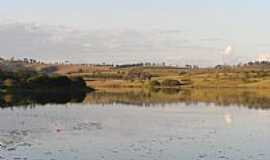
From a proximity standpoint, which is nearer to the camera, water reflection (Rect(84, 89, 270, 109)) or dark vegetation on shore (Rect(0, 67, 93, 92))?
water reflection (Rect(84, 89, 270, 109))

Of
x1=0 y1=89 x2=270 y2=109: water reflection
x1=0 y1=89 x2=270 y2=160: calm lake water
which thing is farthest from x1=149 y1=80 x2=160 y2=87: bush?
x1=0 y1=89 x2=270 y2=160: calm lake water

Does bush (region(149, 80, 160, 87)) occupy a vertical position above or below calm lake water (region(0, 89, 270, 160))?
below

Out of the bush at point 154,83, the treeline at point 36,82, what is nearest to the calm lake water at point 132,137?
the treeline at point 36,82

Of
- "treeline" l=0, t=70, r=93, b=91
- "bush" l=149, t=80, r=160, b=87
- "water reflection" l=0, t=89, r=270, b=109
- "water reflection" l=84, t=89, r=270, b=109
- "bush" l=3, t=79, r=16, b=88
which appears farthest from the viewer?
"bush" l=149, t=80, r=160, b=87

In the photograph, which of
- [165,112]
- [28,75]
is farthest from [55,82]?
[165,112]

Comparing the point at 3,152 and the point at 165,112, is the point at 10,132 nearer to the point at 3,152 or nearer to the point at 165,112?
the point at 3,152

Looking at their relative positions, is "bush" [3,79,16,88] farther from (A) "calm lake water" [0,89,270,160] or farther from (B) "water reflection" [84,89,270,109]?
(A) "calm lake water" [0,89,270,160]

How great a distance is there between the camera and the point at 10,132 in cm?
3509

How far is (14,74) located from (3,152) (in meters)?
88.3

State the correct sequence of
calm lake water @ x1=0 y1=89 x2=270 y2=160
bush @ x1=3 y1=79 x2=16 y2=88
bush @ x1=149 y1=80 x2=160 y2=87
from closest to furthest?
calm lake water @ x1=0 y1=89 x2=270 y2=160 → bush @ x1=3 y1=79 x2=16 y2=88 → bush @ x1=149 y1=80 x2=160 y2=87

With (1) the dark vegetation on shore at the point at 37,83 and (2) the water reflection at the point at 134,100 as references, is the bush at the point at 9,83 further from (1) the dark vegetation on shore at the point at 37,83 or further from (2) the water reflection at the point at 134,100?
(2) the water reflection at the point at 134,100

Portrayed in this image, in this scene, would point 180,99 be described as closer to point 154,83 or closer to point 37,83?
point 37,83

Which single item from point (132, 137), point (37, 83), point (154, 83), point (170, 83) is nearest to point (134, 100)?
point (37, 83)

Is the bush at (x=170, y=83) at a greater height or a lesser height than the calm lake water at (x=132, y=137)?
lesser
